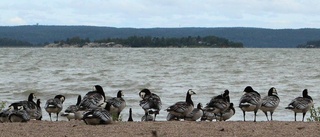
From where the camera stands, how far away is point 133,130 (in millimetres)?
13484

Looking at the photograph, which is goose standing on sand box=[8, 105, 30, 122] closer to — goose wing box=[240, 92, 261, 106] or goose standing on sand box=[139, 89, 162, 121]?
goose standing on sand box=[139, 89, 162, 121]

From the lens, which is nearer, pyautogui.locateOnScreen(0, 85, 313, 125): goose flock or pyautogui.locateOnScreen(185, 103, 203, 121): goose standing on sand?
pyautogui.locateOnScreen(0, 85, 313, 125): goose flock

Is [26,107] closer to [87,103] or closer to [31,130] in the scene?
[87,103]

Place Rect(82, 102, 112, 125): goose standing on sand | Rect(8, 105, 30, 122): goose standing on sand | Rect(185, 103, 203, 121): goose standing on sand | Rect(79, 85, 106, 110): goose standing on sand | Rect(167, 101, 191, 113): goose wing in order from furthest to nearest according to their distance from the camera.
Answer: Rect(185, 103, 203, 121): goose standing on sand, Rect(167, 101, 191, 113): goose wing, Rect(79, 85, 106, 110): goose standing on sand, Rect(8, 105, 30, 122): goose standing on sand, Rect(82, 102, 112, 125): goose standing on sand

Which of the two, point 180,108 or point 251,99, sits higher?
point 251,99

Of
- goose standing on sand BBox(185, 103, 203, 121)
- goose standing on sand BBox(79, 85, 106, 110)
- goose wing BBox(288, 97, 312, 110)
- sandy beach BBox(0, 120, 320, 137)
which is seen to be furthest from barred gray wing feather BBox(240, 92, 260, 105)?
goose standing on sand BBox(79, 85, 106, 110)

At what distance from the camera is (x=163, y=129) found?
13508 mm

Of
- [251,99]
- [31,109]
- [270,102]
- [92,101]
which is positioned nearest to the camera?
[92,101]

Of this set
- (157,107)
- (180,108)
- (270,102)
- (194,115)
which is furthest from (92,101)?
(270,102)

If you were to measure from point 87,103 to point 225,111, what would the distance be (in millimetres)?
3385

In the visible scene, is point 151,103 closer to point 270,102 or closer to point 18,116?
point 270,102

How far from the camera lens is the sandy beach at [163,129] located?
12.9 metres

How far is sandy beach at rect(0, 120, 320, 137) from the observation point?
1295 cm

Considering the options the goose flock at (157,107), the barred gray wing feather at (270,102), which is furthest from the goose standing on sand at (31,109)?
the barred gray wing feather at (270,102)
